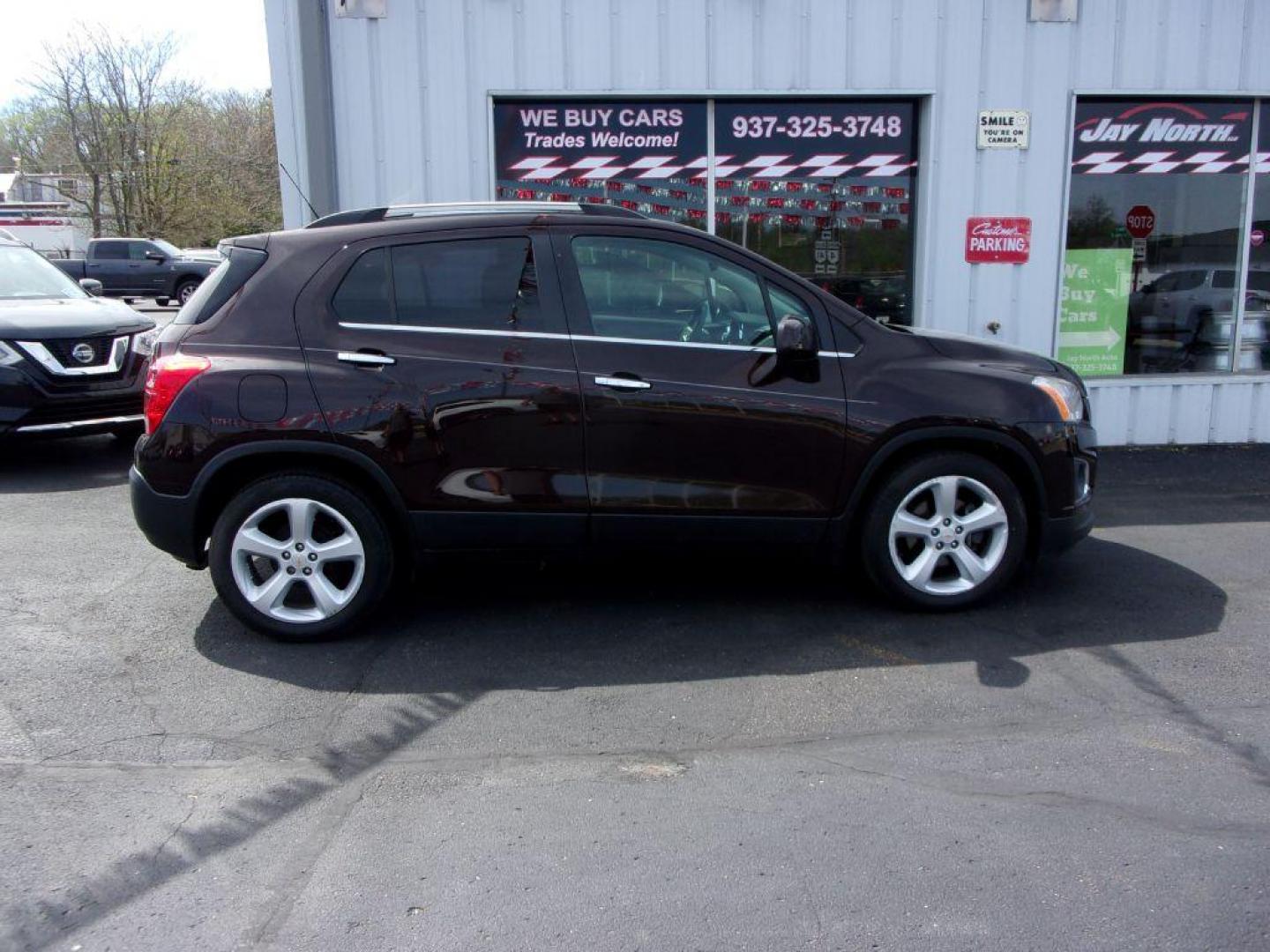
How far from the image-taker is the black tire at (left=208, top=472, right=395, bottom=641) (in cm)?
452

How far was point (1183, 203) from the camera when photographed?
8.74 meters

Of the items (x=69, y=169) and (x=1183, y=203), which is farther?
(x=69, y=169)

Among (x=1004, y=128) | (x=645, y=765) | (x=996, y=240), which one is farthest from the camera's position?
(x=996, y=240)

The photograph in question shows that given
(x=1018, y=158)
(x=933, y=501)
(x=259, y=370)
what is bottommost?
(x=933, y=501)

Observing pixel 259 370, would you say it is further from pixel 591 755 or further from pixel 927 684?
pixel 927 684

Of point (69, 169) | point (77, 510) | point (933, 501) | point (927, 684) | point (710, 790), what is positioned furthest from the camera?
point (69, 169)

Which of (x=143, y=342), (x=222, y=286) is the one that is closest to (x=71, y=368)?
(x=143, y=342)

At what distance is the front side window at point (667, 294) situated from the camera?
15.3ft

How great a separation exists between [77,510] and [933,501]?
5413 millimetres

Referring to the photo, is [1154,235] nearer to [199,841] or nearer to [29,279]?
[199,841]

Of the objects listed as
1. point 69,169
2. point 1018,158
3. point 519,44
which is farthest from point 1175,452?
point 69,169

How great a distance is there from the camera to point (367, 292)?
4609 mm

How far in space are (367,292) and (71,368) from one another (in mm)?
4606

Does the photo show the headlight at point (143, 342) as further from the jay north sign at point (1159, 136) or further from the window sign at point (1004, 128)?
the jay north sign at point (1159, 136)
